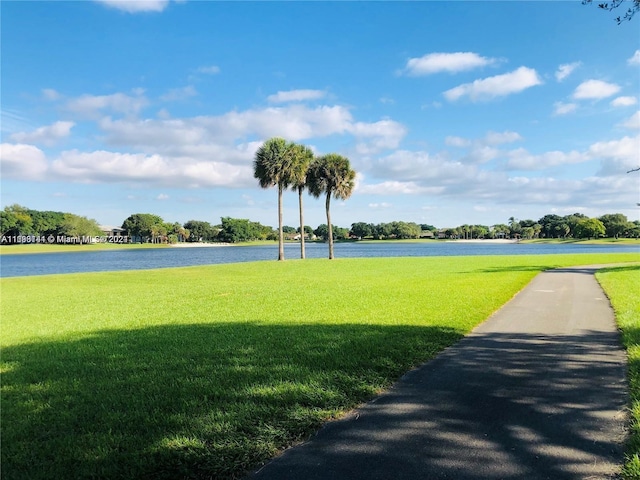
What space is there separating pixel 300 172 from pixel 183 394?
130 feet

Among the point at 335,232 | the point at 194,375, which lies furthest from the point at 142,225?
the point at 194,375

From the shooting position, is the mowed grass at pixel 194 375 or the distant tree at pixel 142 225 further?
the distant tree at pixel 142 225

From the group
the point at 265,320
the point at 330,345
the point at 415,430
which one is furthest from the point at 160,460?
the point at 265,320

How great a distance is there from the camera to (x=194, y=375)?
5801 millimetres

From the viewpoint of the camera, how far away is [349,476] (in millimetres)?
3227

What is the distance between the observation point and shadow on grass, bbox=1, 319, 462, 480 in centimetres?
354

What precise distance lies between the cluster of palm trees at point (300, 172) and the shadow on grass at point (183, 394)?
35531mm

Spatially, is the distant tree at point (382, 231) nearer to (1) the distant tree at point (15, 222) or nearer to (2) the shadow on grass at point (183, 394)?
(1) the distant tree at point (15, 222)

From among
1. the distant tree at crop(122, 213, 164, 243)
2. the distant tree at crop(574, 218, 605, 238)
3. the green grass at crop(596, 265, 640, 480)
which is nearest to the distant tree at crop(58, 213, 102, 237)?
the distant tree at crop(122, 213, 164, 243)

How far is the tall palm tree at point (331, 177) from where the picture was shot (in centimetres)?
4525

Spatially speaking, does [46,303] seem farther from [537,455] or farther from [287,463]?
[537,455]

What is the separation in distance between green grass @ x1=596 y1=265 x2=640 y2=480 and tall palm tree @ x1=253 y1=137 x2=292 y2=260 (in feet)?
101

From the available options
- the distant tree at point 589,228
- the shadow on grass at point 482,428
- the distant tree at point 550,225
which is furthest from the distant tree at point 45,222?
the distant tree at point 550,225

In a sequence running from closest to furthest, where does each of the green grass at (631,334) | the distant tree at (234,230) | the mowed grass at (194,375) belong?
the green grass at (631,334), the mowed grass at (194,375), the distant tree at (234,230)
